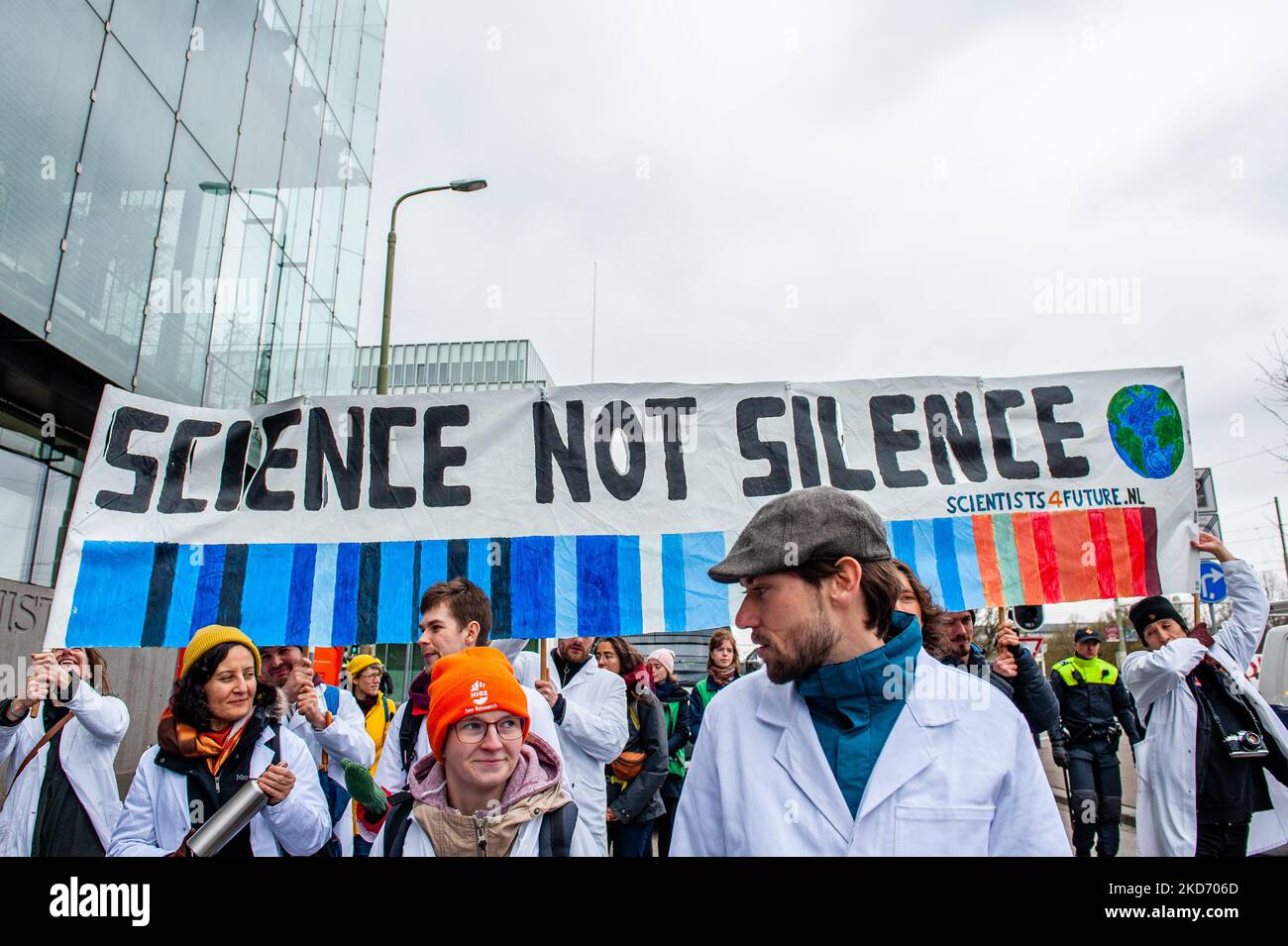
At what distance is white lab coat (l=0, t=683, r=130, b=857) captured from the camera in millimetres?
3967

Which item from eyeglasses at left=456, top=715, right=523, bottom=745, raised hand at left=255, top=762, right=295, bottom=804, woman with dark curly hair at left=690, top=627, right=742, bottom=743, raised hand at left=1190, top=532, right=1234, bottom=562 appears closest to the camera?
eyeglasses at left=456, top=715, right=523, bottom=745

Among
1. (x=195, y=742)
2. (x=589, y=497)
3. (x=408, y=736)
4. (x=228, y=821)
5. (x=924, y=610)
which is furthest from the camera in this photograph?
(x=589, y=497)

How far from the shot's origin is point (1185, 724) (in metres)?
4.61

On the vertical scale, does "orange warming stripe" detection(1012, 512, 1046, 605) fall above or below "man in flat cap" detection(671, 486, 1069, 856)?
above

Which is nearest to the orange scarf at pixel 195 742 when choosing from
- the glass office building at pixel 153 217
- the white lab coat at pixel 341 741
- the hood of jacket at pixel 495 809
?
the white lab coat at pixel 341 741

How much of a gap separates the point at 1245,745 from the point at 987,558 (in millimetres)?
1612

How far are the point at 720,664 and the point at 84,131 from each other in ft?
29.1

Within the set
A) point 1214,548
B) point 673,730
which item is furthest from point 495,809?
point 673,730

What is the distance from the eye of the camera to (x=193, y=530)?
4.94m

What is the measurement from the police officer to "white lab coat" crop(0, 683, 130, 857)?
6.65 metres

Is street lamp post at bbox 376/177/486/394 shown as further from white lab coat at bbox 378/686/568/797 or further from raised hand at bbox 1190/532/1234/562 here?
raised hand at bbox 1190/532/1234/562

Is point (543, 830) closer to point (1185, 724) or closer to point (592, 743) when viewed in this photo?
point (592, 743)

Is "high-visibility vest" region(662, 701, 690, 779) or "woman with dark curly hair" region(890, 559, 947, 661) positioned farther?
"high-visibility vest" region(662, 701, 690, 779)

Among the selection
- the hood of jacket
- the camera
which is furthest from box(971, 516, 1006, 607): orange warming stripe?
the hood of jacket
